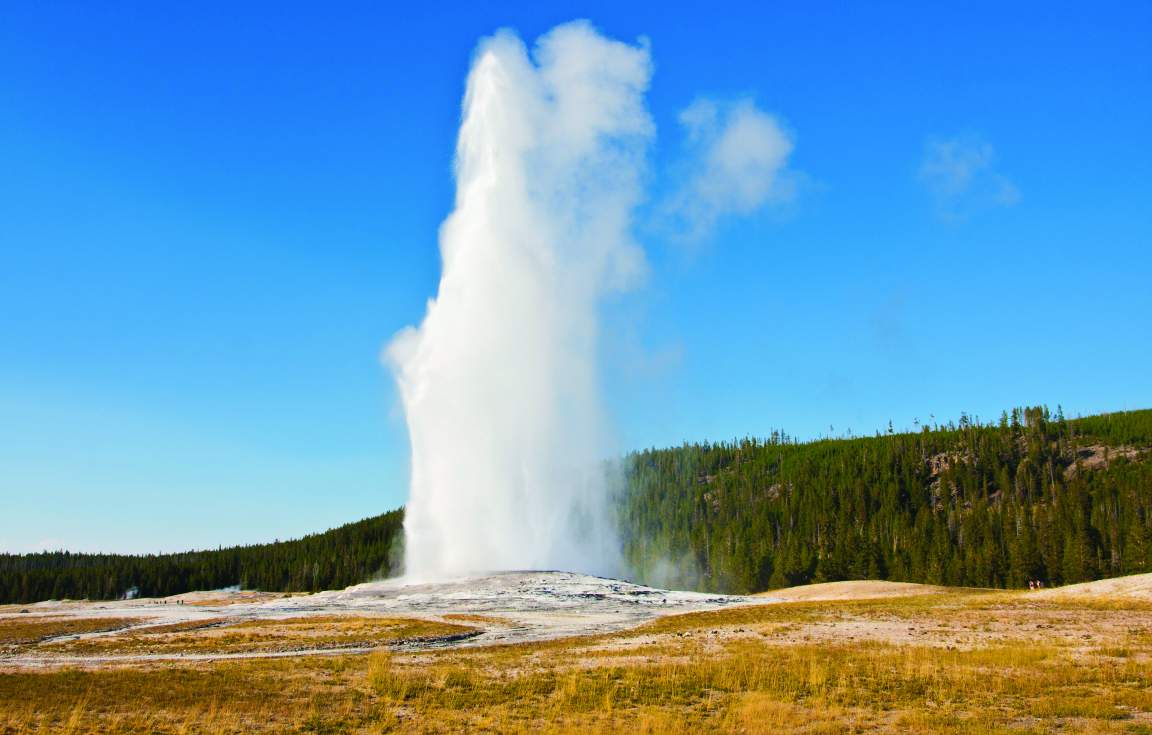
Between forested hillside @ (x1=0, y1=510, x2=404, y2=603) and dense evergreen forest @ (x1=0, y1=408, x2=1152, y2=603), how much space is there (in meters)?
0.34

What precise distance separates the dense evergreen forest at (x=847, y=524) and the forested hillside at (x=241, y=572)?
0.34 metres

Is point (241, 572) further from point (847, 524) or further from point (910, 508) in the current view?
point (910, 508)

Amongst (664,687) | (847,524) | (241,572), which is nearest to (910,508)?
(847,524)

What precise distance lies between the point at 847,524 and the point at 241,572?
330 feet

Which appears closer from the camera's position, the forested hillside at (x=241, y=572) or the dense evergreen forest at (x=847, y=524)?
the dense evergreen forest at (x=847, y=524)

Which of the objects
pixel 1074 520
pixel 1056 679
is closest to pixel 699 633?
pixel 1056 679

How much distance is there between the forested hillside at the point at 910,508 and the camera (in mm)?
94312

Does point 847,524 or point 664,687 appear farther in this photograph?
point 847,524

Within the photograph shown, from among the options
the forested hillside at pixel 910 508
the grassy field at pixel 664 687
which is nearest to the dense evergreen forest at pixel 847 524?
the forested hillside at pixel 910 508

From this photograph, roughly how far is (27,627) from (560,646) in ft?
115

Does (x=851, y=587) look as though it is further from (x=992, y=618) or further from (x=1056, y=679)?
(x=1056, y=679)

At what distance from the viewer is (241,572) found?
465 ft

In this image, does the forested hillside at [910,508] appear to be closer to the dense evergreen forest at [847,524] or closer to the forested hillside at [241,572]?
the dense evergreen forest at [847,524]

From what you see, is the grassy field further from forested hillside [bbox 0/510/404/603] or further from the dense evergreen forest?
forested hillside [bbox 0/510/404/603]
